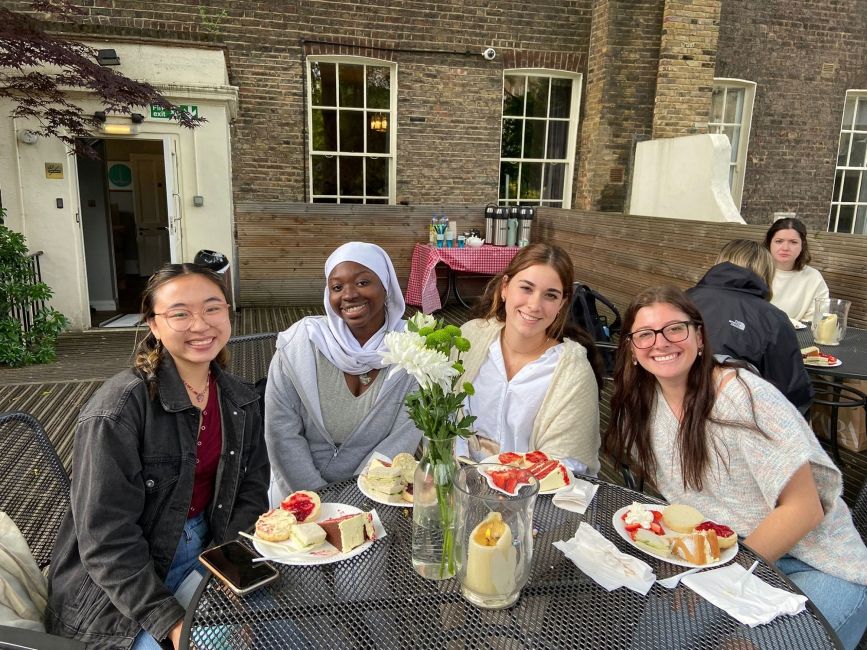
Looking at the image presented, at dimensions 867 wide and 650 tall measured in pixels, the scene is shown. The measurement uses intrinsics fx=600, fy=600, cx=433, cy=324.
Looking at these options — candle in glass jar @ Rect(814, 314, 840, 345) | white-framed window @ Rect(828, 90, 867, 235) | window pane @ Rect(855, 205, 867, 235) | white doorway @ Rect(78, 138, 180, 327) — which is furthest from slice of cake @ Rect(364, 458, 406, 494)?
window pane @ Rect(855, 205, 867, 235)

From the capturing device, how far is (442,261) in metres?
7.73

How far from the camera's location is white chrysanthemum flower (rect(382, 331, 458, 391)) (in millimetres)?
1149

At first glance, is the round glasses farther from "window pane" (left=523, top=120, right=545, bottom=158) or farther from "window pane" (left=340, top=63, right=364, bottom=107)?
"window pane" (left=523, top=120, right=545, bottom=158)

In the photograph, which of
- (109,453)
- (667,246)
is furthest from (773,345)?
(667,246)

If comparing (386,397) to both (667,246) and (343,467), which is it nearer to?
(343,467)

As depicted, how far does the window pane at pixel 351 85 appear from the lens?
26.5 ft

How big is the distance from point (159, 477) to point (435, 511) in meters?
0.78

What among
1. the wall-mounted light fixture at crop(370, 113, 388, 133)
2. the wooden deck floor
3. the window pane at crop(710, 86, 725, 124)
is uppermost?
the window pane at crop(710, 86, 725, 124)

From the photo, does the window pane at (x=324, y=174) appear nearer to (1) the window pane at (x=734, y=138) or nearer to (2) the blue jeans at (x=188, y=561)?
(1) the window pane at (x=734, y=138)

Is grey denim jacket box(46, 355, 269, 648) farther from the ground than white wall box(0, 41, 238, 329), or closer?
closer

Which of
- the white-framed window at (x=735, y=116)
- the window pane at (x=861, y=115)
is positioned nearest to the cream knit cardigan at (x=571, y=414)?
the white-framed window at (x=735, y=116)

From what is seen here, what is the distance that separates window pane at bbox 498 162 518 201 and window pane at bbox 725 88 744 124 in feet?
11.0

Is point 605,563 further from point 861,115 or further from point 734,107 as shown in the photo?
point 861,115

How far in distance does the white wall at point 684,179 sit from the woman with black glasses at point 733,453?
5.50 meters
